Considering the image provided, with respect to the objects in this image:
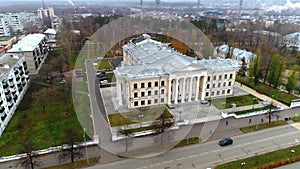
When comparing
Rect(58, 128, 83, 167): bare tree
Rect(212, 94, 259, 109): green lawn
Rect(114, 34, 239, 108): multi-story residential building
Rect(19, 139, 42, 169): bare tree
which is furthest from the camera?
Rect(212, 94, 259, 109): green lawn

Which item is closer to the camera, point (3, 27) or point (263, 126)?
point (263, 126)

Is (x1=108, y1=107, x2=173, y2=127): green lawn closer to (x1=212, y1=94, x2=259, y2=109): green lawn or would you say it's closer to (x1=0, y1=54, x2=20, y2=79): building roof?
(x1=212, y1=94, x2=259, y2=109): green lawn

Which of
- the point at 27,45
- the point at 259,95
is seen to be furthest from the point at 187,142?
the point at 27,45

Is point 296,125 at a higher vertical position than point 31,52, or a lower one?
lower

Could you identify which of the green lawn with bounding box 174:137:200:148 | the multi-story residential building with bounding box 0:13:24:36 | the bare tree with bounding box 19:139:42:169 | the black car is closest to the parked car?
the black car

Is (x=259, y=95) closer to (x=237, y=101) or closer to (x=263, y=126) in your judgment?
(x=237, y=101)

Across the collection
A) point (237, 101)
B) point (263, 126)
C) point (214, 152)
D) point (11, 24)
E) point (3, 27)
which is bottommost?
point (214, 152)

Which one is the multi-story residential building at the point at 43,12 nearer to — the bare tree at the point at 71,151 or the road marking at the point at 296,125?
the bare tree at the point at 71,151
